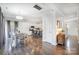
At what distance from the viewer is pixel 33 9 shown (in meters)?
2.49

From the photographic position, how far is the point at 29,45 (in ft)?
8.20

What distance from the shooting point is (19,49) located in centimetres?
250

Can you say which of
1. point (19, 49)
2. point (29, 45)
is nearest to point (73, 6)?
point (29, 45)

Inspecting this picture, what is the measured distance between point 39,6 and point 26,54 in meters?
0.84

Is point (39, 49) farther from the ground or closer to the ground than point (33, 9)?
closer to the ground

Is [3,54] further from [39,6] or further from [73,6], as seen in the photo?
[73,6]

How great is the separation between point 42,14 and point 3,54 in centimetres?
94

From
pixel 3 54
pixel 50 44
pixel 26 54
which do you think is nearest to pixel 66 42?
pixel 50 44

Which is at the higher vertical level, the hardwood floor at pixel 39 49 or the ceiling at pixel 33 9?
the ceiling at pixel 33 9

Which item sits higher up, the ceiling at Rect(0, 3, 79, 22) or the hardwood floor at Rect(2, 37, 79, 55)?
the ceiling at Rect(0, 3, 79, 22)

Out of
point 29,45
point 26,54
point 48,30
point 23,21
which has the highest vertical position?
point 23,21

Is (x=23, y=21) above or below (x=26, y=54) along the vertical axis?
above

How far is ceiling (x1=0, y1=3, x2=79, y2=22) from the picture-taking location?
2471 millimetres

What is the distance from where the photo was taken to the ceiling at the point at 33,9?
2471 mm
